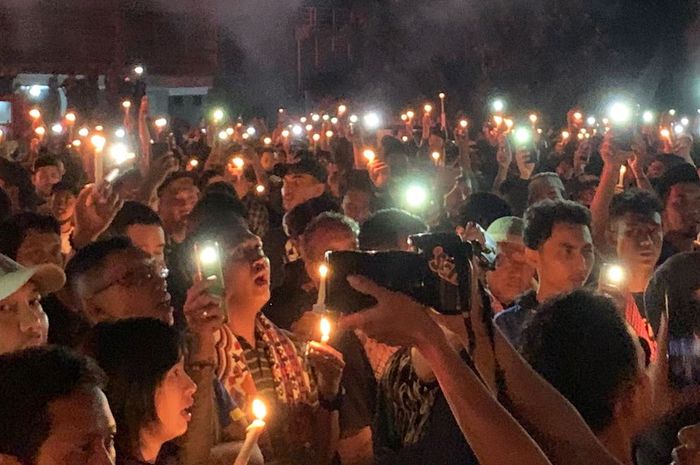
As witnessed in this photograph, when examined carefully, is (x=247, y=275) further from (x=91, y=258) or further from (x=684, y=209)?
(x=684, y=209)

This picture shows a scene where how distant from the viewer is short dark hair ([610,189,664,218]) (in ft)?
16.5

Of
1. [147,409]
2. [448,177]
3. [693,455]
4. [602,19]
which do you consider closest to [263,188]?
[448,177]

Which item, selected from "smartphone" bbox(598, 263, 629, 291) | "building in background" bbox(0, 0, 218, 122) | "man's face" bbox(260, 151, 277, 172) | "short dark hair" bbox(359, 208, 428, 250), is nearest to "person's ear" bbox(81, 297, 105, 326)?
"short dark hair" bbox(359, 208, 428, 250)

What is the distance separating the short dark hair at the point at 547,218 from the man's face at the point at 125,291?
167 centimetres

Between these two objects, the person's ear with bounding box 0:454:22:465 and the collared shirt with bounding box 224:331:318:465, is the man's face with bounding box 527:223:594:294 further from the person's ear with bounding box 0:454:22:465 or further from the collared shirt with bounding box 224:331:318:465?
the person's ear with bounding box 0:454:22:465

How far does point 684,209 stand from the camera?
5762mm

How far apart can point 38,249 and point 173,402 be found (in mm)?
1849

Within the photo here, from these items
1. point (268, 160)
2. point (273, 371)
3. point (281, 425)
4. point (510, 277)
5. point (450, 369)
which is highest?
point (268, 160)

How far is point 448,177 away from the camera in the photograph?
8.04 meters

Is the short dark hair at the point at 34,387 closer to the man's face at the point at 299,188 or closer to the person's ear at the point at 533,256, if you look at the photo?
the person's ear at the point at 533,256

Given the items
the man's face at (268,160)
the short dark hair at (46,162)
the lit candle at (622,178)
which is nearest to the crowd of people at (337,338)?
the lit candle at (622,178)

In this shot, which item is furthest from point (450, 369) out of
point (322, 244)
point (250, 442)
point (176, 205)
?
point (176, 205)

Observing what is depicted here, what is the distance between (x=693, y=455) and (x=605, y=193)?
4.30 m

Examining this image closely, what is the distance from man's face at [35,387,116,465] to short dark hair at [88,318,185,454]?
389 mm
